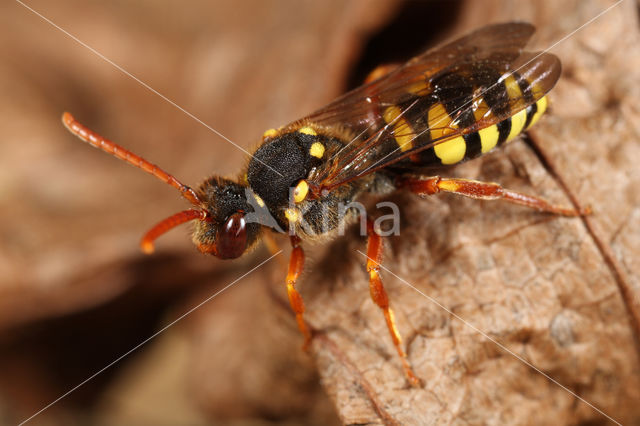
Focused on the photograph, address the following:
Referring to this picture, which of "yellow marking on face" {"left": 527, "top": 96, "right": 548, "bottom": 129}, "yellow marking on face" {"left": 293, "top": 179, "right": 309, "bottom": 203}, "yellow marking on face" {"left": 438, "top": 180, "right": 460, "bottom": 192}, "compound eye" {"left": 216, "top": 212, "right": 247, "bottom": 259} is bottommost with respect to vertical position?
"yellow marking on face" {"left": 438, "top": 180, "right": 460, "bottom": 192}

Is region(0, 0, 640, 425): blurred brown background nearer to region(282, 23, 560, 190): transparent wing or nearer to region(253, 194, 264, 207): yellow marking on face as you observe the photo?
region(282, 23, 560, 190): transparent wing

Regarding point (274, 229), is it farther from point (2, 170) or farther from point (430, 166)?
point (2, 170)

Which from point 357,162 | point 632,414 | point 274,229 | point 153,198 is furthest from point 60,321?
point 632,414

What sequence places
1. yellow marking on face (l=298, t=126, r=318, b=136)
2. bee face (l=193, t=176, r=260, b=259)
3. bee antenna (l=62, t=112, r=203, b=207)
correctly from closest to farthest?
bee antenna (l=62, t=112, r=203, b=207) < bee face (l=193, t=176, r=260, b=259) < yellow marking on face (l=298, t=126, r=318, b=136)

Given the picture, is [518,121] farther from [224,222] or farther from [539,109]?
[224,222]

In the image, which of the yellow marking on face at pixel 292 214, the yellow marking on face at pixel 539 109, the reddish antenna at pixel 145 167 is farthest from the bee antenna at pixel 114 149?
the yellow marking on face at pixel 539 109

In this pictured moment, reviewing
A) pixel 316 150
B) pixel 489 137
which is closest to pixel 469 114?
pixel 489 137

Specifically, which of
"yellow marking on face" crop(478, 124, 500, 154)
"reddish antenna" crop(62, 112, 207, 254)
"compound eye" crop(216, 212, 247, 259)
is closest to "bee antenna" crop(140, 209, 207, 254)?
"reddish antenna" crop(62, 112, 207, 254)

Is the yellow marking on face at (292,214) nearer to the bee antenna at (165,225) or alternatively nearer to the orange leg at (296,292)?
the orange leg at (296,292)
